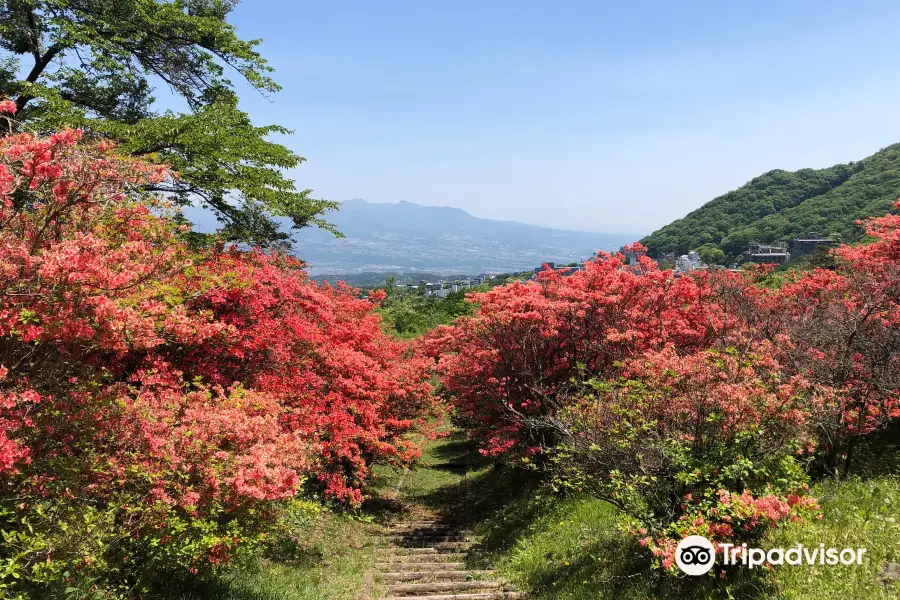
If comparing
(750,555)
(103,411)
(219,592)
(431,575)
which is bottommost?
(431,575)

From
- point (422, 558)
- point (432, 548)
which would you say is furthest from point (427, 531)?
point (422, 558)

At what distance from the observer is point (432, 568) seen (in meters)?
11.3

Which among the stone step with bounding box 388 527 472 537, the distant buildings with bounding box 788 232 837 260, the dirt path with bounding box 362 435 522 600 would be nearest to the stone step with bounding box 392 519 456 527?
the dirt path with bounding box 362 435 522 600

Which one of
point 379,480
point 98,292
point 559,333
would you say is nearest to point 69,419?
point 98,292

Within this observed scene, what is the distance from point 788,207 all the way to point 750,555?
69942 mm

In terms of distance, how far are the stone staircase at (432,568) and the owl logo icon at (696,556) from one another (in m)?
3.70

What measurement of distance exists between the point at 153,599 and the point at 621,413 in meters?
7.05

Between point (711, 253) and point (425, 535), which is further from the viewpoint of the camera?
point (711, 253)

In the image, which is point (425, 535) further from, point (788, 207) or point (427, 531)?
point (788, 207)

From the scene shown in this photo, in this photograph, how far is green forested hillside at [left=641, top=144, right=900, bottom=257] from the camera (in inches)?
1823

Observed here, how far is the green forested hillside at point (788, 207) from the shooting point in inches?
1823

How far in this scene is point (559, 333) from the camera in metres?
13.5

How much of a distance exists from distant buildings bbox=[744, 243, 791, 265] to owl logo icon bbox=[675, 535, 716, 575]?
43998mm

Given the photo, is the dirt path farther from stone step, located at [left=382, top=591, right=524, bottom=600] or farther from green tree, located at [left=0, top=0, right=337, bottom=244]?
green tree, located at [left=0, top=0, right=337, bottom=244]
